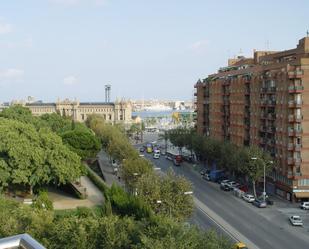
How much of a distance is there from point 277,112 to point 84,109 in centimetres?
12796

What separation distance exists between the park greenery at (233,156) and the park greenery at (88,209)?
39.4 feet

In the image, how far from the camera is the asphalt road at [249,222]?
3759 centimetres

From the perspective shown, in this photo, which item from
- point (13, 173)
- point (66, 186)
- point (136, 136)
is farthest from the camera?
point (136, 136)

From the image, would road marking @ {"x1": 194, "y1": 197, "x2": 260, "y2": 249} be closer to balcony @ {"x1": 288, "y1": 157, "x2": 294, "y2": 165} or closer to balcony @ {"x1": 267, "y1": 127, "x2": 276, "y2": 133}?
balcony @ {"x1": 288, "y1": 157, "x2": 294, "y2": 165}

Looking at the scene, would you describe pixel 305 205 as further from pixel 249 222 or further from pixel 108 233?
pixel 108 233

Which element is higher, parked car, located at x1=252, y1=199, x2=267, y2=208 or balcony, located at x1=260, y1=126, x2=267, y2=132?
balcony, located at x1=260, y1=126, x2=267, y2=132

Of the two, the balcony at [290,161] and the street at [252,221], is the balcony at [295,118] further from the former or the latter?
the street at [252,221]

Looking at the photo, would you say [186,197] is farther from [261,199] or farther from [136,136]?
[136,136]

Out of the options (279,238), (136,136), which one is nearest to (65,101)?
(136,136)

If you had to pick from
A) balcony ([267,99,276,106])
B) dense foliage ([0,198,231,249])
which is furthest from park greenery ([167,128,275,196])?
dense foliage ([0,198,231,249])

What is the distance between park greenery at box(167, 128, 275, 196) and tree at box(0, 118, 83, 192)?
61.5ft

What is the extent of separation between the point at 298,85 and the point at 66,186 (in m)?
28.7

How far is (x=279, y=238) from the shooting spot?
126 ft

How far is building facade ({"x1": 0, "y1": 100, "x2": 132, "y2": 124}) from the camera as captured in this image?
172m
